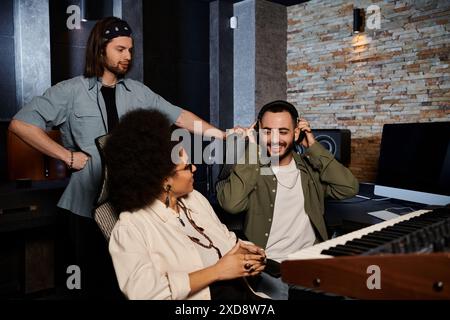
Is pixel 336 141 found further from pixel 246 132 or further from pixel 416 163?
pixel 246 132

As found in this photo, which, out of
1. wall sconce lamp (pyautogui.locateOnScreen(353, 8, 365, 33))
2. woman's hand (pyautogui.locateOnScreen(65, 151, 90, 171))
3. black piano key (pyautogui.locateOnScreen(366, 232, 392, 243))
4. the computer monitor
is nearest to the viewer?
black piano key (pyautogui.locateOnScreen(366, 232, 392, 243))

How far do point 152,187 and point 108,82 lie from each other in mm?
1099

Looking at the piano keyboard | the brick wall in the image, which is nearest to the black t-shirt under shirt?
the piano keyboard

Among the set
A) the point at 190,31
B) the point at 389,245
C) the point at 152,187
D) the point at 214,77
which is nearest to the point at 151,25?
the point at 190,31

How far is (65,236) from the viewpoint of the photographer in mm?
3488

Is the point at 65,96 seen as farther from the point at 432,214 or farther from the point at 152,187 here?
the point at 432,214

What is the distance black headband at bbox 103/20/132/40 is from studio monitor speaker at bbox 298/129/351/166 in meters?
2.56

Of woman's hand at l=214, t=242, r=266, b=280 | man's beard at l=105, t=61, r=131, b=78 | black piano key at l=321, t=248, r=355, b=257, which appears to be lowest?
woman's hand at l=214, t=242, r=266, b=280

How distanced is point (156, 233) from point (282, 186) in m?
1.05

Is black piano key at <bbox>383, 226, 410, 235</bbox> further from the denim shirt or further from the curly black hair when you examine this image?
the denim shirt

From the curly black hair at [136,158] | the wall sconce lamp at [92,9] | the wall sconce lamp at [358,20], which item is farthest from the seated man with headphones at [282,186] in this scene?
the wall sconce lamp at [358,20]

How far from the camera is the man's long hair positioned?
230 cm

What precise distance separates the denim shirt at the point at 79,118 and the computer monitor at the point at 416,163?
1741 mm

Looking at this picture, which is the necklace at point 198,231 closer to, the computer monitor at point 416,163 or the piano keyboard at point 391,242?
the piano keyboard at point 391,242
